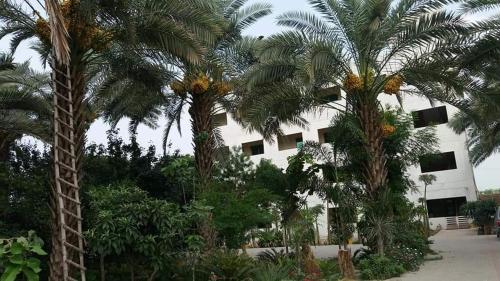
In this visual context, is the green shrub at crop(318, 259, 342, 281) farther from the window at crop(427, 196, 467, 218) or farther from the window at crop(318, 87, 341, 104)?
the window at crop(427, 196, 467, 218)

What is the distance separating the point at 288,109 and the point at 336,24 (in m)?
3.01

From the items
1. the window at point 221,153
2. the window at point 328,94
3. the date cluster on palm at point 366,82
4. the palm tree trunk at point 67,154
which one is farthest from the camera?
the window at point 221,153

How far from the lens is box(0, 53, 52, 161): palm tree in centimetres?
1494

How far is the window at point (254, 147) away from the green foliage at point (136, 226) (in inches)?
1271

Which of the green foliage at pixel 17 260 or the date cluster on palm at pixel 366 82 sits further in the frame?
the date cluster on palm at pixel 366 82

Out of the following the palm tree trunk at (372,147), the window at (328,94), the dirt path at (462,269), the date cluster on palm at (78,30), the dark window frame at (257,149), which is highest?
the dark window frame at (257,149)

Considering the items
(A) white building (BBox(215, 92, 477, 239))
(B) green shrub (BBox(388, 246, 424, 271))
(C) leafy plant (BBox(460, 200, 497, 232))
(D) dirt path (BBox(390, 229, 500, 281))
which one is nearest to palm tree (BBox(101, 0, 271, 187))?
(B) green shrub (BBox(388, 246, 424, 271))

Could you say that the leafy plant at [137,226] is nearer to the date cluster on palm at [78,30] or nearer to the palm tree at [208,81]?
the date cluster on palm at [78,30]

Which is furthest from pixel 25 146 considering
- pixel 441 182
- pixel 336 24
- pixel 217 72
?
pixel 441 182

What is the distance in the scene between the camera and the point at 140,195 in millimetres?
9516

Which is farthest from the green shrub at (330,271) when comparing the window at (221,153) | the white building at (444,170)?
the white building at (444,170)

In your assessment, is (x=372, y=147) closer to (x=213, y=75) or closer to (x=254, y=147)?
(x=213, y=75)

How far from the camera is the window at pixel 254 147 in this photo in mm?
41938

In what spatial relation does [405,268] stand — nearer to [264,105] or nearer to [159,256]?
[264,105]
